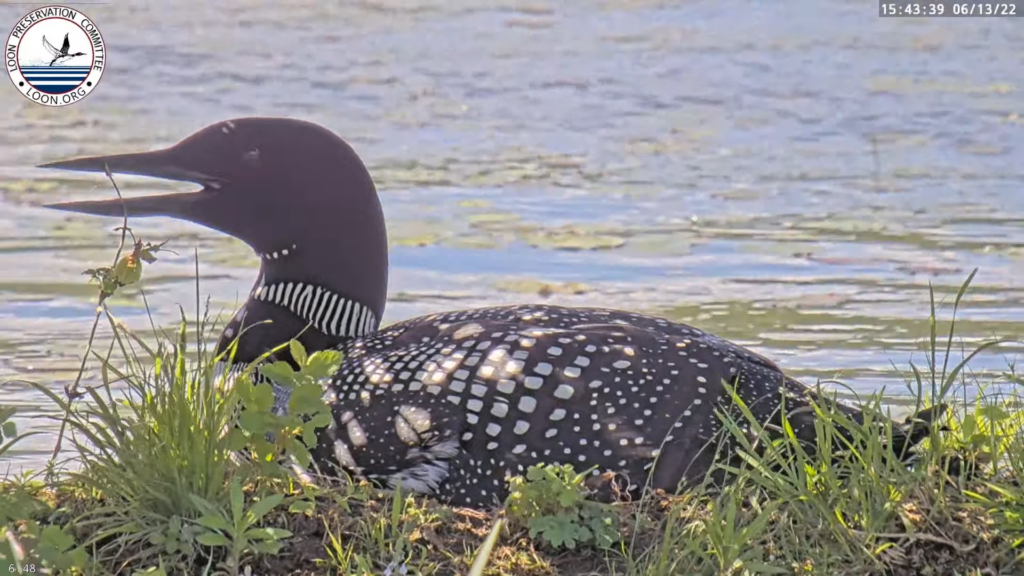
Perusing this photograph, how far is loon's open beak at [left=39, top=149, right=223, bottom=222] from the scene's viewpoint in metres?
4.40

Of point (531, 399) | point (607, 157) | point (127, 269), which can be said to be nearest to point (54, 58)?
point (607, 157)

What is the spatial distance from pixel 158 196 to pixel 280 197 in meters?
0.35

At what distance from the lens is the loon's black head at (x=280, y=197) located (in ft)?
14.4

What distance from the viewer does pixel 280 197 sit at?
4402 millimetres

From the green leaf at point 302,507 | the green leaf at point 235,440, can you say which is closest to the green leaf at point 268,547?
the green leaf at point 302,507

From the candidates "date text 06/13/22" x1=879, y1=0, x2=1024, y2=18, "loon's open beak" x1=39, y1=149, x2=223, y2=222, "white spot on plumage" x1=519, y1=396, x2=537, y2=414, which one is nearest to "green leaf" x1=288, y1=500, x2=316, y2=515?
"white spot on plumage" x1=519, y1=396, x2=537, y2=414

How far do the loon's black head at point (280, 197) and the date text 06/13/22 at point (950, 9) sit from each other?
30.7ft

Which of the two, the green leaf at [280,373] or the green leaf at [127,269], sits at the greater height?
the green leaf at [127,269]

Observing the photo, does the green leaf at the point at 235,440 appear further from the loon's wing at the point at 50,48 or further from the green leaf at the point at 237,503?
the loon's wing at the point at 50,48

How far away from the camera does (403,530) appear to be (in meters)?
3.19

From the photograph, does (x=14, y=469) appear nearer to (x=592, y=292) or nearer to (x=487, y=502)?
(x=487, y=502)

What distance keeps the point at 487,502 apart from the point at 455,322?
1.97 ft

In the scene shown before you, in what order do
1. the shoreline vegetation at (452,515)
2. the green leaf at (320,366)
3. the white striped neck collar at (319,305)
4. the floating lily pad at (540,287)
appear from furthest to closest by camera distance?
1. the floating lily pad at (540,287)
2. the white striped neck collar at (319,305)
3. the green leaf at (320,366)
4. the shoreline vegetation at (452,515)

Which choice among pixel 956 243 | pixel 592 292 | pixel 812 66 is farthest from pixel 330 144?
pixel 812 66
